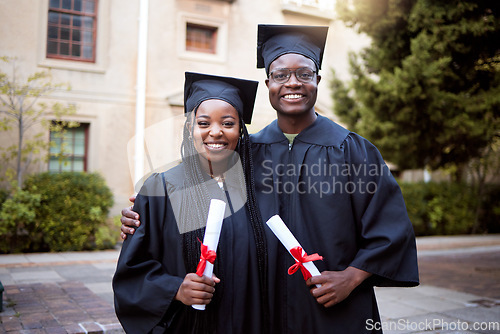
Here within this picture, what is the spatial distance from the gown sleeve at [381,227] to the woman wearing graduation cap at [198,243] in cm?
47

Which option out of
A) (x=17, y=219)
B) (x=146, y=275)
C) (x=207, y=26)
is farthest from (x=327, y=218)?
(x=207, y=26)

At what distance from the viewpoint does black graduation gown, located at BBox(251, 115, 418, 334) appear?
81.4 inches

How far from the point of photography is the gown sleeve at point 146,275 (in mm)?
1892

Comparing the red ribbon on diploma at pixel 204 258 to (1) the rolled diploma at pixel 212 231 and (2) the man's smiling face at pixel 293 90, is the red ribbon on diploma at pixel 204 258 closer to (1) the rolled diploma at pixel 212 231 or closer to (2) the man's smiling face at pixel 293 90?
(1) the rolled diploma at pixel 212 231

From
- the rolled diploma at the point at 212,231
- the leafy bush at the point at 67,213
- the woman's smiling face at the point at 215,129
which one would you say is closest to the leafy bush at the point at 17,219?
the leafy bush at the point at 67,213

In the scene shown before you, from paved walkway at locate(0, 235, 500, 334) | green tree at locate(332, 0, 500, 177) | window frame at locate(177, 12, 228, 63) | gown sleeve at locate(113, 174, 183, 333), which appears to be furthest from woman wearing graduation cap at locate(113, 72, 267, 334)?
window frame at locate(177, 12, 228, 63)

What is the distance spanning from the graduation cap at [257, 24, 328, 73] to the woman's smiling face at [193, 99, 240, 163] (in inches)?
17.8

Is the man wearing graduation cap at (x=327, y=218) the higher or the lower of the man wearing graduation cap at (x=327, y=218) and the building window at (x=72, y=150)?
the lower

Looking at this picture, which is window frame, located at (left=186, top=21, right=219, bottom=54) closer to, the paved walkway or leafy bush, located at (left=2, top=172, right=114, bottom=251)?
leafy bush, located at (left=2, top=172, right=114, bottom=251)

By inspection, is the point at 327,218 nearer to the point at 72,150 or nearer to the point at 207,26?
the point at 72,150

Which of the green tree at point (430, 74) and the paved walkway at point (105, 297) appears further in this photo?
the green tree at point (430, 74)

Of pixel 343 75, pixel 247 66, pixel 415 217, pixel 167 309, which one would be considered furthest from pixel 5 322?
pixel 343 75

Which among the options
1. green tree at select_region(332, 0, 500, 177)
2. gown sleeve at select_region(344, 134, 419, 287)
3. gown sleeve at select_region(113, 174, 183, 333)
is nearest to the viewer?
gown sleeve at select_region(113, 174, 183, 333)

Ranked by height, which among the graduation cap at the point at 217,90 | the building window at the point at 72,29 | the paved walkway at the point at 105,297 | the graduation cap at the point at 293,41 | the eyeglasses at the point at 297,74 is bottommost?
the paved walkway at the point at 105,297
